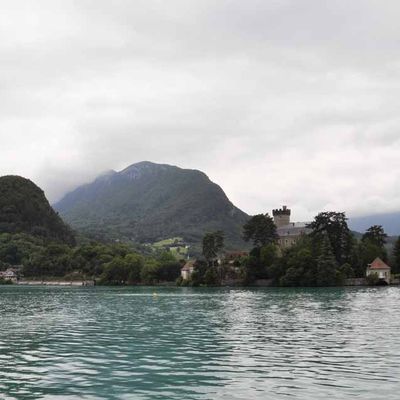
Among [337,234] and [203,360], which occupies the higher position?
[337,234]

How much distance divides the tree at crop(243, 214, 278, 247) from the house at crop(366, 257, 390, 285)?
36.5 meters

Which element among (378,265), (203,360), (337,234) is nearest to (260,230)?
(337,234)

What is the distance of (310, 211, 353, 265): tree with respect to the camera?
182500mm

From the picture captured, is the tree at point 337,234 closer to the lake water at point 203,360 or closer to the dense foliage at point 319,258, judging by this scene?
the dense foliage at point 319,258

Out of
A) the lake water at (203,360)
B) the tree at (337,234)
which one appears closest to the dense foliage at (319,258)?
the tree at (337,234)

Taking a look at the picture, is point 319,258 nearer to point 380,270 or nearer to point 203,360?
point 380,270

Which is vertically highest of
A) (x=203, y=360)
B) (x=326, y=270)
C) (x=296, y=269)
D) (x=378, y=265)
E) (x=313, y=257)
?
(x=313, y=257)

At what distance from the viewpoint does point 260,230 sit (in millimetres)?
195750

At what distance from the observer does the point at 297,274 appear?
170000mm

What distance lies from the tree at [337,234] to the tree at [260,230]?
1657 centimetres

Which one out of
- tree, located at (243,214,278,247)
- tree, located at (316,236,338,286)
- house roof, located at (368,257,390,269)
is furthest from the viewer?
tree, located at (243,214,278,247)

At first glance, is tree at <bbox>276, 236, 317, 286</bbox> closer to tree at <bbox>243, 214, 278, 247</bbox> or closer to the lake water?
tree at <bbox>243, 214, 278, 247</bbox>

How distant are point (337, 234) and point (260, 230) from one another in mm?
26469

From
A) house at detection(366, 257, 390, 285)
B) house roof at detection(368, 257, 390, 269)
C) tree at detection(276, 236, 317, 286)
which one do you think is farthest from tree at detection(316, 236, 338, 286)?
house roof at detection(368, 257, 390, 269)
